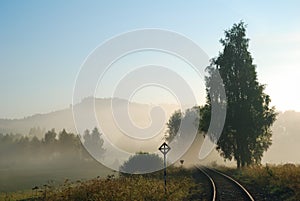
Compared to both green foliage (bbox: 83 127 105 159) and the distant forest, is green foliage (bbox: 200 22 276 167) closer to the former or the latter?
the distant forest

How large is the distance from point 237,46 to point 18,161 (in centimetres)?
15964

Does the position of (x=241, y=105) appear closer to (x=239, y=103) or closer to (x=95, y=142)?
(x=239, y=103)

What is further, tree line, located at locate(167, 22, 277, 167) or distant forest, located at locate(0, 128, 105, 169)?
distant forest, located at locate(0, 128, 105, 169)

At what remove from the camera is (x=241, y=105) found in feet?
136

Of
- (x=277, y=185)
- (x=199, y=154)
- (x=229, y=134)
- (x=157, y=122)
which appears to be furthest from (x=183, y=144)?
(x=277, y=185)

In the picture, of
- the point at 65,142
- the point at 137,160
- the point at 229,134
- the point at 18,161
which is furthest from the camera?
the point at 18,161

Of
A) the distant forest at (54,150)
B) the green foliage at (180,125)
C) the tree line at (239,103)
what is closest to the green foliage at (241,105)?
the tree line at (239,103)

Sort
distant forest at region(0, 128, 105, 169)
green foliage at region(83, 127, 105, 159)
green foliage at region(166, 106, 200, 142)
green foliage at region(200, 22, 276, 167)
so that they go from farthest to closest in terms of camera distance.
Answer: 1. green foliage at region(83, 127, 105, 159)
2. distant forest at region(0, 128, 105, 169)
3. green foliage at region(166, 106, 200, 142)
4. green foliage at region(200, 22, 276, 167)

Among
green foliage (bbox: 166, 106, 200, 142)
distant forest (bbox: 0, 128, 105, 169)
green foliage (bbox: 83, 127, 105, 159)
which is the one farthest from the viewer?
green foliage (bbox: 83, 127, 105, 159)

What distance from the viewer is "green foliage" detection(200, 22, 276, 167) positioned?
134 feet

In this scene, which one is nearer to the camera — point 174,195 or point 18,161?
point 174,195

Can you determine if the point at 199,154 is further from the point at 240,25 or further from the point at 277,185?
the point at 277,185

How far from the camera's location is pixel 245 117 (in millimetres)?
41156

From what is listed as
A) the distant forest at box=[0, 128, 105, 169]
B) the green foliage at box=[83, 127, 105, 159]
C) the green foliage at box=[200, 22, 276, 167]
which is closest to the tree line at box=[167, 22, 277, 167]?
the green foliage at box=[200, 22, 276, 167]
